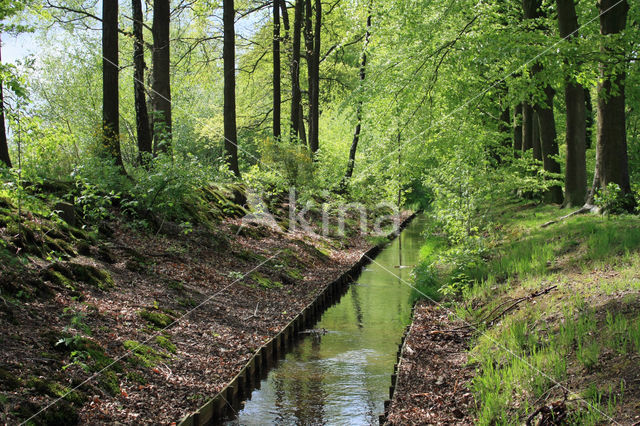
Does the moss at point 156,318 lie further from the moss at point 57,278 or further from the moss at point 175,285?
the moss at point 175,285

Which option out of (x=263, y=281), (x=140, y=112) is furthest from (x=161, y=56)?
(x=263, y=281)

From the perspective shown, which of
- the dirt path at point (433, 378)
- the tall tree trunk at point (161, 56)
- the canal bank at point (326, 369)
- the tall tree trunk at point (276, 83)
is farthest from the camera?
the tall tree trunk at point (276, 83)

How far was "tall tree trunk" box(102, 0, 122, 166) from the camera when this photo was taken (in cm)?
1151

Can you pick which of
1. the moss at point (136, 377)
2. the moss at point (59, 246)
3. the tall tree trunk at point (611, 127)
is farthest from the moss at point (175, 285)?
the tall tree trunk at point (611, 127)

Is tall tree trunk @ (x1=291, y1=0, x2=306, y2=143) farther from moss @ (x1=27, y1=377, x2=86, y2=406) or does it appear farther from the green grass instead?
moss @ (x1=27, y1=377, x2=86, y2=406)

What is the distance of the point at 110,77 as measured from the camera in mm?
11812

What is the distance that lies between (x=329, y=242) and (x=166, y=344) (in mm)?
11503

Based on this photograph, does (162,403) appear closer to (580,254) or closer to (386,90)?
(580,254)

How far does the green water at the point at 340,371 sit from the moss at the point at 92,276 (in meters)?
2.47

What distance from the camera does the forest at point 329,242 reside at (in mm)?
5168

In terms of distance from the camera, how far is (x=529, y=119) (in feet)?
62.7

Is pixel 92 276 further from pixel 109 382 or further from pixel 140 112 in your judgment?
pixel 140 112

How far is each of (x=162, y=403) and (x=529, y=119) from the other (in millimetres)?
17203

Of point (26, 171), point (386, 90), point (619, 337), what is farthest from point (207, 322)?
point (386, 90)
